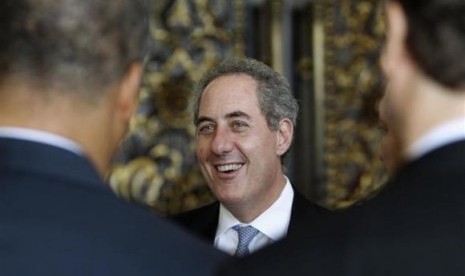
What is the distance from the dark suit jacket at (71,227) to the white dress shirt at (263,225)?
4.69ft

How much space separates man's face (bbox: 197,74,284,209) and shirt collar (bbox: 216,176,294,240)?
25 mm

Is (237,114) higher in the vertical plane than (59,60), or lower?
higher

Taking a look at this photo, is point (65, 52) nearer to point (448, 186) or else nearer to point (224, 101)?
point (448, 186)

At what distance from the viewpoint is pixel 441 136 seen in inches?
63.0

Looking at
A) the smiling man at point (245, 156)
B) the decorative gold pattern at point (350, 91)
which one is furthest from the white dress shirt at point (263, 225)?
the decorative gold pattern at point (350, 91)

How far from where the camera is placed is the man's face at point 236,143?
3178 millimetres

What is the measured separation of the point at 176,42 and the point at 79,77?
3620mm

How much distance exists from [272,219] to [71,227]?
1.58 metres

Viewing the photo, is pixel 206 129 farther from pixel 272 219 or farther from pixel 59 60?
pixel 59 60

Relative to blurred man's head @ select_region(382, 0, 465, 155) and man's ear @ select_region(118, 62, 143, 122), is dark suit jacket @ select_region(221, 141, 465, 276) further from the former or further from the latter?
man's ear @ select_region(118, 62, 143, 122)

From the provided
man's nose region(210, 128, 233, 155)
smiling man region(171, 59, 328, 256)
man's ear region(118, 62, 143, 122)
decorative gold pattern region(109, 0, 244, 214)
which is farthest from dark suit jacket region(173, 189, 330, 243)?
decorative gold pattern region(109, 0, 244, 214)

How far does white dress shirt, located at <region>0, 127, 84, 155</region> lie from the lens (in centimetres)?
160

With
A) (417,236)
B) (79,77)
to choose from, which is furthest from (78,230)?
(417,236)

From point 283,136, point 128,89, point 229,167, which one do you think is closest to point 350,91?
point 283,136
